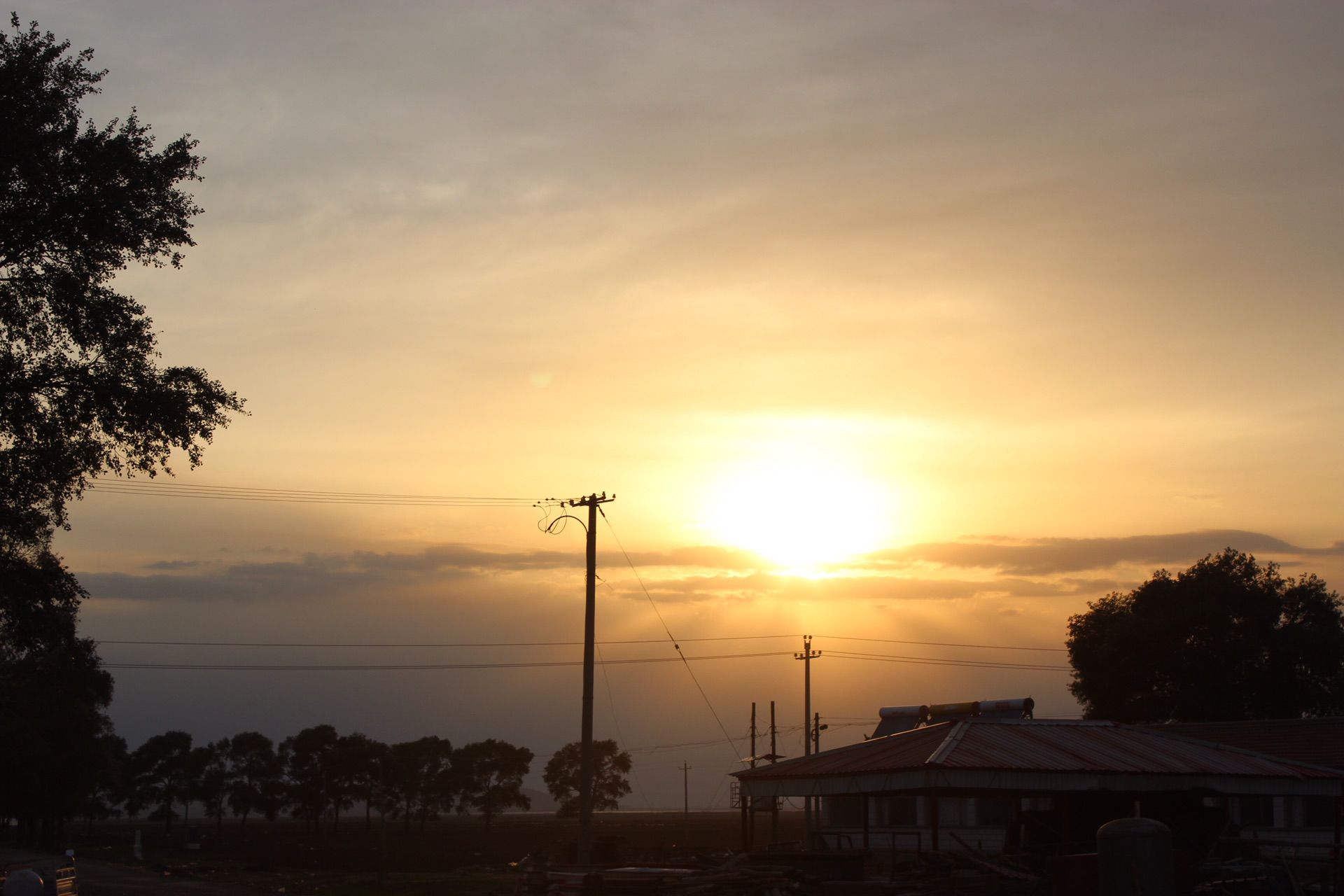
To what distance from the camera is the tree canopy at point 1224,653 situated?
2234 inches

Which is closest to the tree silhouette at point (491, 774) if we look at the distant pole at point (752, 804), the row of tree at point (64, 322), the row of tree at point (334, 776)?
the row of tree at point (334, 776)

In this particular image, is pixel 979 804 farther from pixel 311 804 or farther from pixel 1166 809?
pixel 311 804

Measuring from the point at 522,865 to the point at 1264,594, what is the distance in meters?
43.0

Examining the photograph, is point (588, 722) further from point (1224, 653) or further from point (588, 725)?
point (1224, 653)

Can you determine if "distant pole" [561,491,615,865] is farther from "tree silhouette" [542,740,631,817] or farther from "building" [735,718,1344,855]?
"tree silhouette" [542,740,631,817]

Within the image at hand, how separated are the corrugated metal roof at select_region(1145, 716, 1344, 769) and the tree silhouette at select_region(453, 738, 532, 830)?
114m

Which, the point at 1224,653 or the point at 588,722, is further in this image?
the point at 1224,653

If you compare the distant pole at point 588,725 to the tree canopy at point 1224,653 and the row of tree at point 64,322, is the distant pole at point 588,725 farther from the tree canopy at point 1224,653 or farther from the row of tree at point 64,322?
the tree canopy at point 1224,653

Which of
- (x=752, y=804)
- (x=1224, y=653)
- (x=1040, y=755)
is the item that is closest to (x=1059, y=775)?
(x=1040, y=755)

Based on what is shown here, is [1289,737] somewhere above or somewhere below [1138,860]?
below

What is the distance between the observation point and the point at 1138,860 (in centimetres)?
1634

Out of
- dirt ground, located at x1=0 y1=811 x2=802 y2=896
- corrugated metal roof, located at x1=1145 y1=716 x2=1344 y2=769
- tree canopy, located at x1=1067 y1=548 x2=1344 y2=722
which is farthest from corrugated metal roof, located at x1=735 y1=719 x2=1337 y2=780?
tree canopy, located at x1=1067 y1=548 x2=1344 y2=722

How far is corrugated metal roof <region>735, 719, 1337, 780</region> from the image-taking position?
24.0m

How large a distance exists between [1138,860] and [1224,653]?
45.6 metres
